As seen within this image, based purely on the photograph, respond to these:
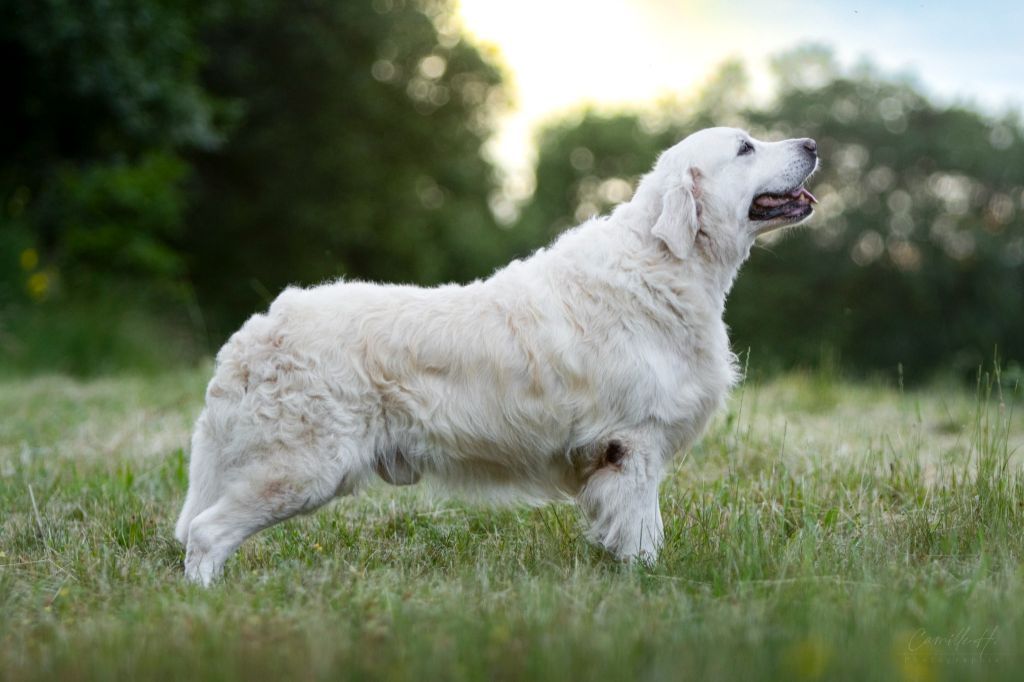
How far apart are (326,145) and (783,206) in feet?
64.2

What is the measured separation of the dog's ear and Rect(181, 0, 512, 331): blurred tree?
16971 mm

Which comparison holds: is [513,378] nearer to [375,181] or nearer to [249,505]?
[249,505]

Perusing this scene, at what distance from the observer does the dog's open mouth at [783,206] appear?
470 centimetres

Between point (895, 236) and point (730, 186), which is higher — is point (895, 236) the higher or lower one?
the higher one

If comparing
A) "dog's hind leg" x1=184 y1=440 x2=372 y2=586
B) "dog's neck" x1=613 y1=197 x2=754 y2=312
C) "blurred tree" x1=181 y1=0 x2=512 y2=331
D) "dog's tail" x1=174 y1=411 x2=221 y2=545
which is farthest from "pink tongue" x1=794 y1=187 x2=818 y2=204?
"blurred tree" x1=181 y1=0 x2=512 y2=331

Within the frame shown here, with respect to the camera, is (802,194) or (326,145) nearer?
(802,194)

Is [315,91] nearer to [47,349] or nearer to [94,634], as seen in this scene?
[47,349]

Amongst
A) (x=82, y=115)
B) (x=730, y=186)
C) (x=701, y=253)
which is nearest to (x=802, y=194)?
(x=730, y=186)

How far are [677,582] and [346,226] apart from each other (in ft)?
65.7

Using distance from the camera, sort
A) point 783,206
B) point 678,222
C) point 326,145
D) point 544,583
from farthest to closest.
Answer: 1. point 326,145
2. point 783,206
3. point 678,222
4. point 544,583

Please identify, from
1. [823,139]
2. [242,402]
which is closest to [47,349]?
[242,402]

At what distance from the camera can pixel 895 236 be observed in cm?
3016

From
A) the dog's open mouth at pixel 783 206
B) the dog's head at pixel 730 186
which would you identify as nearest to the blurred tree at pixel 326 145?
the dog's head at pixel 730 186

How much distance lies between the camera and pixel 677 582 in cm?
376
